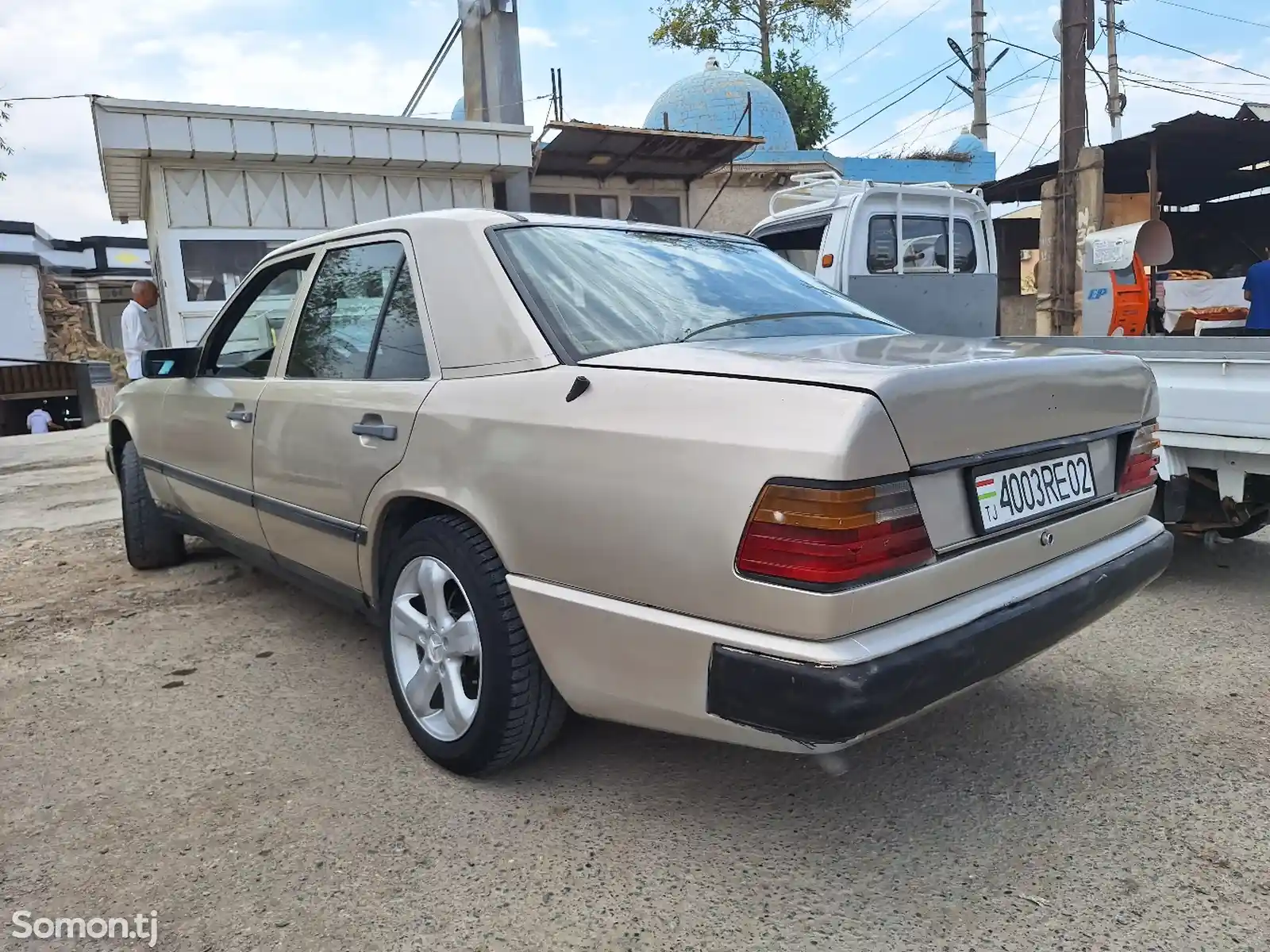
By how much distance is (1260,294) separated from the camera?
734cm

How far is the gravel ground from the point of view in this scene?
6.02ft

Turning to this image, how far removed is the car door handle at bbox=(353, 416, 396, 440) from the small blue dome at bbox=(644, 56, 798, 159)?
49.0 ft

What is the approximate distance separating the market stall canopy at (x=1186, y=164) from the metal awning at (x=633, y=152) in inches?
230

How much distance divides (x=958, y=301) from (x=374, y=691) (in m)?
6.12

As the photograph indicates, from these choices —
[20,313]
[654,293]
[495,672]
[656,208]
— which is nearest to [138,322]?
[656,208]

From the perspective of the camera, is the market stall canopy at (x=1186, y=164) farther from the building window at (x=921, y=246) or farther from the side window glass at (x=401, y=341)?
the side window glass at (x=401, y=341)

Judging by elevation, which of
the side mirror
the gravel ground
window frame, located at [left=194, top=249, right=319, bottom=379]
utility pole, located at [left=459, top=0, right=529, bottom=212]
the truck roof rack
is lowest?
the gravel ground

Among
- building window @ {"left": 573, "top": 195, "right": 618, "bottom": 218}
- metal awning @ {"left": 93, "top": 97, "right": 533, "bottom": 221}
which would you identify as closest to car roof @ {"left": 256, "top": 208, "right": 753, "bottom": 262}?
metal awning @ {"left": 93, "top": 97, "right": 533, "bottom": 221}

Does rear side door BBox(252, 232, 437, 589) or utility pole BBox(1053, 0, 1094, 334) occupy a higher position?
utility pole BBox(1053, 0, 1094, 334)

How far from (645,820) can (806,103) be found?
1095 inches

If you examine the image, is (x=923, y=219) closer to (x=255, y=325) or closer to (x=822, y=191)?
(x=822, y=191)

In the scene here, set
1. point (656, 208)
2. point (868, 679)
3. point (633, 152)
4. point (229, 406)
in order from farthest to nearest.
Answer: point (656, 208) < point (633, 152) < point (229, 406) < point (868, 679)

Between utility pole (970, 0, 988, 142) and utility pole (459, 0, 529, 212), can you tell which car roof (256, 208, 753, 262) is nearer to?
utility pole (459, 0, 529, 212)

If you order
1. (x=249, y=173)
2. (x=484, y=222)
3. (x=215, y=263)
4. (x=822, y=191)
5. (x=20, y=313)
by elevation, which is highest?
(x=20, y=313)
